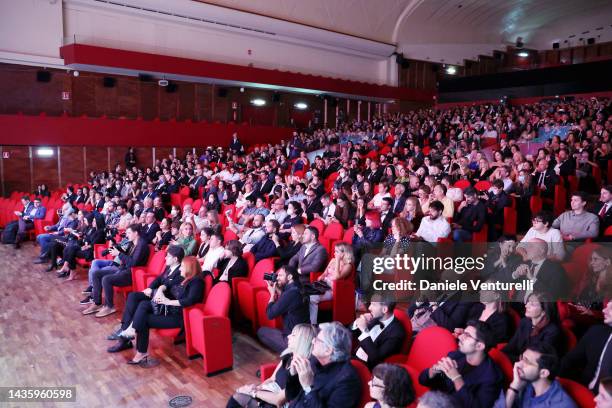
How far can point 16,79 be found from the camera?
10.7 m

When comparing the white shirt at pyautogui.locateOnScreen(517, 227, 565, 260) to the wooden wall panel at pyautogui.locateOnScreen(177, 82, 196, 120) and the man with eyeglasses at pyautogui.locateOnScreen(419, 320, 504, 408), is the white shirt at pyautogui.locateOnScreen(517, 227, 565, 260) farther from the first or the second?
the wooden wall panel at pyautogui.locateOnScreen(177, 82, 196, 120)

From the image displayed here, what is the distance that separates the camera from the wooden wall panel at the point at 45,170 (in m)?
10.8

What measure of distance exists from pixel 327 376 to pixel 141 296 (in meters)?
1.98

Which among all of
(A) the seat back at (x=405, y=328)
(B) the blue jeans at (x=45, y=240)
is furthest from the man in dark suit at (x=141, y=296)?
(B) the blue jeans at (x=45, y=240)

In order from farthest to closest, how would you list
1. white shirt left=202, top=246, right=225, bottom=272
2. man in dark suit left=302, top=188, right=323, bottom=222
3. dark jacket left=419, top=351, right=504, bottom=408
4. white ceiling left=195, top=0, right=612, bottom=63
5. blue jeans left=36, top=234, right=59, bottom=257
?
white ceiling left=195, top=0, right=612, bottom=63 < blue jeans left=36, top=234, right=59, bottom=257 < man in dark suit left=302, top=188, right=323, bottom=222 < white shirt left=202, top=246, right=225, bottom=272 < dark jacket left=419, top=351, right=504, bottom=408

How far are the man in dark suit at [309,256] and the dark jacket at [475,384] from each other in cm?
184

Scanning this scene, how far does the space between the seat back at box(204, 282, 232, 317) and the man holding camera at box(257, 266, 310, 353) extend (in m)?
0.27

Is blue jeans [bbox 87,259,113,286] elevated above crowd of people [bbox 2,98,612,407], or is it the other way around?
crowd of people [bbox 2,98,612,407]

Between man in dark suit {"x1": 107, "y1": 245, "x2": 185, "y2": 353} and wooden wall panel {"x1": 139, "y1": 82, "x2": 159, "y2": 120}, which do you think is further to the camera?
wooden wall panel {"x1": 139, "y1": 82, "x2": 159, "y2": 120}

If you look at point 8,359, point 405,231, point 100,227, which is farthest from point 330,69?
point 8,359

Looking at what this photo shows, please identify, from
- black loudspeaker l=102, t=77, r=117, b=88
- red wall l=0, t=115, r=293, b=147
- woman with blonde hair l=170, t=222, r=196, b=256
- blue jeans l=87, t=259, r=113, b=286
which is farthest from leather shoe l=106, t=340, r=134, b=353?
black loudspeaker l=102, t=77, r=117, b=88

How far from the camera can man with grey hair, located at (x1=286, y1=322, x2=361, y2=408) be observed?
1911 millimetres

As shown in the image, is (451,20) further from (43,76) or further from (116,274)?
(116,274)

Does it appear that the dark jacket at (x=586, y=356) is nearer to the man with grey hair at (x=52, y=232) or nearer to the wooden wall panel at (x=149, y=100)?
the man with grey hair at (x=52, y=232)
